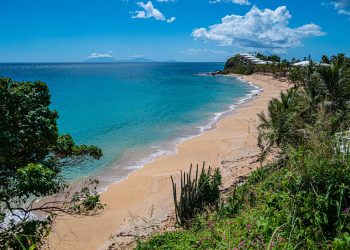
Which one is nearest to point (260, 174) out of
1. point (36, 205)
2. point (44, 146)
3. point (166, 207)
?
point (166, 207)

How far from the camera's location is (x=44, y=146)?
31.6 ft

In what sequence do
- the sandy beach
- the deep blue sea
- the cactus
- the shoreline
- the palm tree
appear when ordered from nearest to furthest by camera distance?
1. the cactus
2. the sandy beach
3. the palm tree
4. the shoreline
5. the deep blue sea

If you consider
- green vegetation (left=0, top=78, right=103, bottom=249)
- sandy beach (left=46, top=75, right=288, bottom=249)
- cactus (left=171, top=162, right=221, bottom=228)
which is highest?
green vegetation (left=0, top=78, right=103, bottom=249)

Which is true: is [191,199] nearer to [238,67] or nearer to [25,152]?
[25,152]

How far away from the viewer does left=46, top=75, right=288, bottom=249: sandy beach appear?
522 inches

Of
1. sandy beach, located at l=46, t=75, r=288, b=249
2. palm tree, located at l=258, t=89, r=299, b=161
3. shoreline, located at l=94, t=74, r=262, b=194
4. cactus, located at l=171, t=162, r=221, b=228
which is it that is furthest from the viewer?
shoreline, located at l=94, t=74, r=262, b=194

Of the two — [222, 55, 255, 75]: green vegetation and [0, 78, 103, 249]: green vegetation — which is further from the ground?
[222, 55, 255, 75]: green vegetation

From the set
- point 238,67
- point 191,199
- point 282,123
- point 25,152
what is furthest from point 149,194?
point 238,67

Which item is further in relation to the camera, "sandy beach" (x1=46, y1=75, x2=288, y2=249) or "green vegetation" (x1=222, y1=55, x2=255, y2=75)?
"green vegetation" (x1=222, y1=55, x2=255, y2=75)

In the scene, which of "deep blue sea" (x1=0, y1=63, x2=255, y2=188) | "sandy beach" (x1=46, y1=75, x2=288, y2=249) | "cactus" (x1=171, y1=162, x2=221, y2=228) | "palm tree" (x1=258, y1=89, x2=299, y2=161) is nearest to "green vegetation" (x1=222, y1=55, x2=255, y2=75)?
"deep blue sea" (x1=0, y1=63, x2=255, y2=188)

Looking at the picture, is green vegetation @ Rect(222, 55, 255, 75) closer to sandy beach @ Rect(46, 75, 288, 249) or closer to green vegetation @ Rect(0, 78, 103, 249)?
sandy beach @ Rect(46, 75, 288, 249)

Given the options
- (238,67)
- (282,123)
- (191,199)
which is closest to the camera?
(191,199)

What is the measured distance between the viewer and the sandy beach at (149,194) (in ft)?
43.5

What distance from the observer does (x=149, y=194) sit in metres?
17.4
